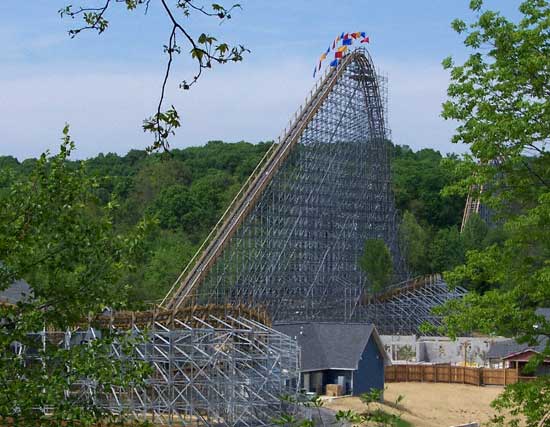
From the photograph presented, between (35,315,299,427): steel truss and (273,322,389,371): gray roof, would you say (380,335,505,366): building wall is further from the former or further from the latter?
(35,315,299,427): steel truss

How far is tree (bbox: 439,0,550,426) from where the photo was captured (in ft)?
36.3

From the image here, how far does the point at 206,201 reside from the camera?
6481cm

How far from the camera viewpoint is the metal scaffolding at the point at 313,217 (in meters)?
35.2

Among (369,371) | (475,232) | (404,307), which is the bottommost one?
(369,371)

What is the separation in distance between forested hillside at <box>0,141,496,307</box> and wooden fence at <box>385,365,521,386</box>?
35.6 feet

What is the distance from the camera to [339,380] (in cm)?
3281

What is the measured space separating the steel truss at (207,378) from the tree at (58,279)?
14711 millimetres

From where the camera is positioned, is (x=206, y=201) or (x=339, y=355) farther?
(x=206, y=201)

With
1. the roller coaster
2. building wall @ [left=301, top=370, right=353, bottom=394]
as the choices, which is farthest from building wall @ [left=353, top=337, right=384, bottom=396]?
the roller coaster

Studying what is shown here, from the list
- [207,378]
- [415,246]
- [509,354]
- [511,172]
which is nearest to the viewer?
[511,172]

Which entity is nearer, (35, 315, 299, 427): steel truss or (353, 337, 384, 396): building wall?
(35, 315, 299, 427): steel truss

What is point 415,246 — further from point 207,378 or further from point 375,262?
point 207,378

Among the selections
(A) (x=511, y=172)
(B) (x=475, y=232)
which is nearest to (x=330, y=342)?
(A) (x=511, y=172)

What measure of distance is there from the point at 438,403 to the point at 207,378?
11703mm
